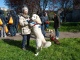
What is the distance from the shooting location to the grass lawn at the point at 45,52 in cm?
1013

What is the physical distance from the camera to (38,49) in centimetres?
1055

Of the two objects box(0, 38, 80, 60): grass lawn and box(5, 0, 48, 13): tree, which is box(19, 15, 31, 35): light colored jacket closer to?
box(0, 38, 80, 60): grass lawn

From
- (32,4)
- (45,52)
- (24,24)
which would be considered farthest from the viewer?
(32,4)

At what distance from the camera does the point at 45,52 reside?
10.7 meters

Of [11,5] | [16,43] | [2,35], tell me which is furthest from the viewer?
[11,5]

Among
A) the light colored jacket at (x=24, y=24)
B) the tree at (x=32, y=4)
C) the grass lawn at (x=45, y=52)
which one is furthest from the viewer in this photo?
the tree at (x=32, y=4)

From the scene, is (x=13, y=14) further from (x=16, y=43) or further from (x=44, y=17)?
(x=16, y=43)

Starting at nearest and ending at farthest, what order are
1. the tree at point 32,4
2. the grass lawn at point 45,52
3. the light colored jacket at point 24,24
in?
1. the grass lawn at point 45,52
2. the light colored jacket at point 24,24
3. the tree at point 32,4

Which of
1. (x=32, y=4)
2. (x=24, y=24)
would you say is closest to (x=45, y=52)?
(x=24, y=24)

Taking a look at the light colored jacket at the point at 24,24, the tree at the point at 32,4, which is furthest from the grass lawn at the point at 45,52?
the tree at the point at 32,4

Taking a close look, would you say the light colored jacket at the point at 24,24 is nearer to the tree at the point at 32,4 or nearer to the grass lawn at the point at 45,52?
the grass lawn at the point at 45,52

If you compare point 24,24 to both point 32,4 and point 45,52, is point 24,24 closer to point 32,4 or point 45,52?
point 45,52

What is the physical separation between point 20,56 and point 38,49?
2.68 ft

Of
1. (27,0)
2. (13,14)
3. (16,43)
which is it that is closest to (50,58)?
(16,43)
